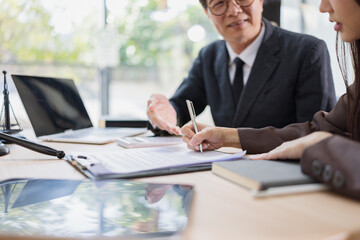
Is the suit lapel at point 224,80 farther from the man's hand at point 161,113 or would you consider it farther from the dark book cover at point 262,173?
the dark book cover at point 262,173

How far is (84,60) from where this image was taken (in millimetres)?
3316

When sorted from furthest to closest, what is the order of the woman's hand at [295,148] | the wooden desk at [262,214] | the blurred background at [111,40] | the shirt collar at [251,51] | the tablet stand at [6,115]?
the blurred background at [111,40] < the shirt collar at [251,51] < the tablet stand at [6,115] < the woman's hand at [295,148] < the wooden desk at [262,214]

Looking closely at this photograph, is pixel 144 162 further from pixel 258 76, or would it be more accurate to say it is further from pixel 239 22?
pixel 239 22

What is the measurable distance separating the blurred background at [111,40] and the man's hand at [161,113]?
1.25 metres

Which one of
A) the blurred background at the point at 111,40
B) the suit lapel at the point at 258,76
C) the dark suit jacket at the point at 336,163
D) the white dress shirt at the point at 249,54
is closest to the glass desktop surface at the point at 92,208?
the dark suit jacket at the point at 336,163

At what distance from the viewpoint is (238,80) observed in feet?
5.26

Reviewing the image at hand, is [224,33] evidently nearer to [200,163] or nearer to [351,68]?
[351,68]

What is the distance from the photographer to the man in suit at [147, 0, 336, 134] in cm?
143

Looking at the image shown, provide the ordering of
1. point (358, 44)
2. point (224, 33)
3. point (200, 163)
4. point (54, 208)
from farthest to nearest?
point (224, 33) < point (358, 44) < point (200, 163) < point (54, 208)

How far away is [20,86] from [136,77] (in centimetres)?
254

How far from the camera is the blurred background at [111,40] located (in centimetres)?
298

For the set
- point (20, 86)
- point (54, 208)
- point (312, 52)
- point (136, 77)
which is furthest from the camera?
point (136, 77)

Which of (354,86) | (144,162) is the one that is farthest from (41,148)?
(354,86)

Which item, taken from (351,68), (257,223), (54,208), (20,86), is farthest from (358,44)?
(20,86)
